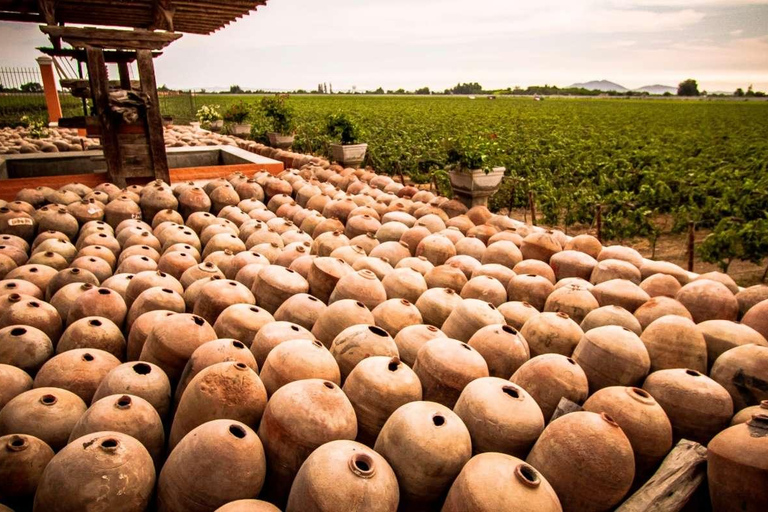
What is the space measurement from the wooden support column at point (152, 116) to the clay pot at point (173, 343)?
6853 millimetres

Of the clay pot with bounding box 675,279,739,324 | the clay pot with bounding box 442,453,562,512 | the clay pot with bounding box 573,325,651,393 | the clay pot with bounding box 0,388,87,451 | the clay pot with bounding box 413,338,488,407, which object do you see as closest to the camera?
the clay pot with bounding box 442,453,562,512

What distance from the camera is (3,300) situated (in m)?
4.15

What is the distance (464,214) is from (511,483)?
6135 millimetres

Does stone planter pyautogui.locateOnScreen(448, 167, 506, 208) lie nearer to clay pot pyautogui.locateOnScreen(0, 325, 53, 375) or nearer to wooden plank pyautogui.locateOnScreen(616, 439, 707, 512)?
wooden plank pyautogui.locateOnScreen(616, 439, 707, 512)

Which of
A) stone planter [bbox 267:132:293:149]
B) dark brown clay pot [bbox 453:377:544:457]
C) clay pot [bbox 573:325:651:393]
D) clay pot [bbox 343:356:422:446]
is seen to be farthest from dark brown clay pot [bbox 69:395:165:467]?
stone planter [bbox 267:132:293:149]

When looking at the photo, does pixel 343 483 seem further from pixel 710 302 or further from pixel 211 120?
pixel 211 120

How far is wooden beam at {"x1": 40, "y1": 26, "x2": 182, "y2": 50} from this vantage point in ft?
26.8

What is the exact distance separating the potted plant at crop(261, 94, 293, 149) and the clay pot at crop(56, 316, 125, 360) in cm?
1780

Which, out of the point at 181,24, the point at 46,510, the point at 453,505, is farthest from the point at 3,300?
the point at 181,24

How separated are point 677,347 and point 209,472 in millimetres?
3410

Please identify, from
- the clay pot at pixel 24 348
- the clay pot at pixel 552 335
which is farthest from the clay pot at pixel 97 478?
the clay pot at pixel 552 335

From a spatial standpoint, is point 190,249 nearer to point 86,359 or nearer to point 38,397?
point 86,359

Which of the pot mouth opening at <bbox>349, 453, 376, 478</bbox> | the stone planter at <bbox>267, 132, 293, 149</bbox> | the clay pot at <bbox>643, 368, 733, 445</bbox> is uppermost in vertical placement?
the stone planter at <bbox>267, 132, 293, 149</bbox>

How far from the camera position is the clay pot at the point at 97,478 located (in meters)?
2.28
